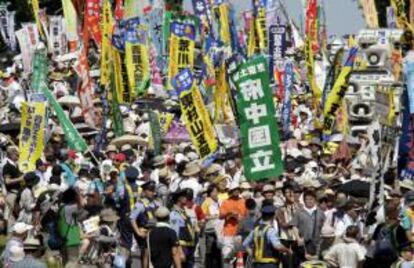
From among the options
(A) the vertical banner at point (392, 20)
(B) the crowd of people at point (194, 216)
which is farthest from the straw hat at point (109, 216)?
(A) the vertical banner at point (392, 20)

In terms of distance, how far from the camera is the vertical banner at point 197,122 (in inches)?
1059

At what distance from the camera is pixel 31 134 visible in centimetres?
2762

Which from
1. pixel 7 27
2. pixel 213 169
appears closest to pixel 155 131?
pixel 213 169

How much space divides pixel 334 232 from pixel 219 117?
14345 millimetres

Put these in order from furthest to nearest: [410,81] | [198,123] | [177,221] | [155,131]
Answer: [155,131]
[198,123]
[410,81]
[177,221]

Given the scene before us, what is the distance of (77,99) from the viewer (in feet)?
117

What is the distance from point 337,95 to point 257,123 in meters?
8.15

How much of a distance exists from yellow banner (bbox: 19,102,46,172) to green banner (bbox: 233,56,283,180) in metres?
5.10

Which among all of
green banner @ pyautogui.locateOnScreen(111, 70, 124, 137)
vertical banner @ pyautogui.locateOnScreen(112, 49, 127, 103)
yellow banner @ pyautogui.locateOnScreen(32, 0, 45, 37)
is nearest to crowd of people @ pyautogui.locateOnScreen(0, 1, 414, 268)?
green banner @ pyautogui.locateOnScreen(111, 70, 124, 137)

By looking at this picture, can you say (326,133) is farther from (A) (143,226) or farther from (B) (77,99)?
(A) (143,226)

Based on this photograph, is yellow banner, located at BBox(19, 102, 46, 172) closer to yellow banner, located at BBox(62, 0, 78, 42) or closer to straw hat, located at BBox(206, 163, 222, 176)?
straw hat, located at BBox(206, 163, 222, 176)

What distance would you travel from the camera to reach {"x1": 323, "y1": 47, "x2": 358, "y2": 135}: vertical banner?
30.3 meters

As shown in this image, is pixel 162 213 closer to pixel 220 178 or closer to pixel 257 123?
pixel 257 123

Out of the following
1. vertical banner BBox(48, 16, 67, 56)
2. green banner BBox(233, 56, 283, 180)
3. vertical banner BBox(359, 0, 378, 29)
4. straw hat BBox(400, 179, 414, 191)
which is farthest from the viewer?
vertical banner BBox(48, 16, 67, 56)
